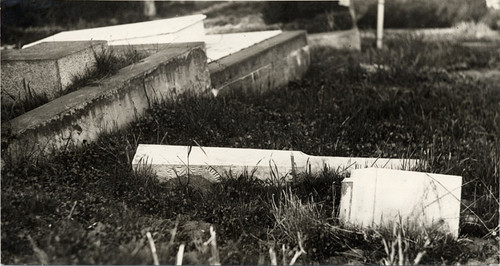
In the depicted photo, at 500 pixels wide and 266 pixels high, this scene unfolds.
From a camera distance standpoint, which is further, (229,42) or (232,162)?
(229,42)

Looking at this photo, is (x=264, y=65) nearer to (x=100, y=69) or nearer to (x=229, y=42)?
(x=229, y=42)

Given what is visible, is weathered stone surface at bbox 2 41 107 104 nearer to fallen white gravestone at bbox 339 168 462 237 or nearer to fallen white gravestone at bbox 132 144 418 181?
fallen white gravestone at bbox 132 144 418 181

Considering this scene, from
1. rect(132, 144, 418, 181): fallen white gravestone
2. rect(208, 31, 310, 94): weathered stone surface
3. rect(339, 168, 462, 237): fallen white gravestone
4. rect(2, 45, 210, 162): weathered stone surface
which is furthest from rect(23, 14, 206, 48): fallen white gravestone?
rect(339, 168, 462, 237): fallen white gravestone

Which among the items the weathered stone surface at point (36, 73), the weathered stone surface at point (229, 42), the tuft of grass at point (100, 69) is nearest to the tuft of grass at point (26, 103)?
the weathered stone surface at point (36, 73)

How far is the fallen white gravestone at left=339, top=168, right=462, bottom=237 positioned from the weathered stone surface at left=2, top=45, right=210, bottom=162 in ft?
6.82

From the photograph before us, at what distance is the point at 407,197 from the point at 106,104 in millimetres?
2407

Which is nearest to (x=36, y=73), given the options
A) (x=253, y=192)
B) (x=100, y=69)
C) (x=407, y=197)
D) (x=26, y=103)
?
(x=26, y=103)

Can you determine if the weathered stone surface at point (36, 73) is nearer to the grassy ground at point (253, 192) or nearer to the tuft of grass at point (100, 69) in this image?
the tuft of grass at point (100, 69)

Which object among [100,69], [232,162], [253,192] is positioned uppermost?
[100,69]

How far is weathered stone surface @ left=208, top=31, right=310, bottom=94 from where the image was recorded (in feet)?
22.7

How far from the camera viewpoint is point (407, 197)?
4.07 meters

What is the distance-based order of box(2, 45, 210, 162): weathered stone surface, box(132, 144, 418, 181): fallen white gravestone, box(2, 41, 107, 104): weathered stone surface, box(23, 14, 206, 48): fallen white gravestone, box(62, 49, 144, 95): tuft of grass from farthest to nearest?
box(23, 14, 206, 48): fallen white gravestone → box(62, 49, 144, 95): tuft of grass → box(2, 41, 107, 104): weathered stone surface → box(132, 144, 418, 181): fallen white gravestone → box(2, 45, 210, 162): weathered stone surface

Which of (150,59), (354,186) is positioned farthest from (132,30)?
(354,186)

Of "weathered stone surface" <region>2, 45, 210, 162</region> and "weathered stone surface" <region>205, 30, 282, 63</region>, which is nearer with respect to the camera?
"weathered stone surface" <region>2, 45, 210, 162</region>
